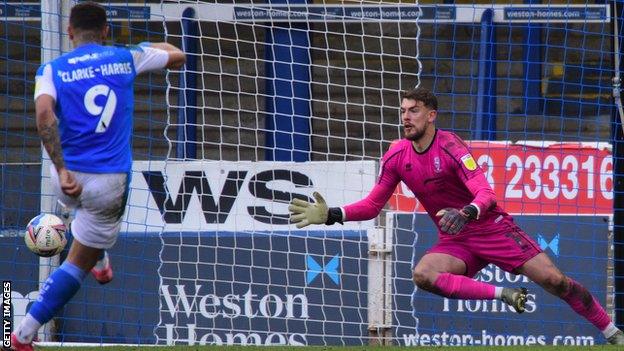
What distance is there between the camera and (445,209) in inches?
307

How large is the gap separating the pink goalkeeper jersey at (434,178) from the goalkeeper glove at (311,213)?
14 cm

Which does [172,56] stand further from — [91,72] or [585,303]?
[585,303]

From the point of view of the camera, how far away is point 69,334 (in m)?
9.30

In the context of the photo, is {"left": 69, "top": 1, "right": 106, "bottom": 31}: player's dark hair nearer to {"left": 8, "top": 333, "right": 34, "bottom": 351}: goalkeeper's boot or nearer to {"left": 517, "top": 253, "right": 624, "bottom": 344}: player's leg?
{"left": 8, "top": 333, "right": 34, "bottom": 351}: goalkeeper's boot

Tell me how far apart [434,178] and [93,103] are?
2.46 meters

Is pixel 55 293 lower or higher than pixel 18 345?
higher

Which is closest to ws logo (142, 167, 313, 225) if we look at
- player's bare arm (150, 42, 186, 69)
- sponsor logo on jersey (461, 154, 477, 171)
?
sponsor logo on jersey (461, 154, 477, 171)

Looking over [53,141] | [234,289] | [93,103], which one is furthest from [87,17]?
[234,289]

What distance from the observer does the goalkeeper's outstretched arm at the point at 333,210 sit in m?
7.91

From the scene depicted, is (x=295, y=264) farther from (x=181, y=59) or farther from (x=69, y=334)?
(x=181, y=59)

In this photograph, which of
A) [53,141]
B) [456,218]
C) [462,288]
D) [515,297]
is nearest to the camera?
[53,141]

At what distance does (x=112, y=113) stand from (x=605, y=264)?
4624 millimetres

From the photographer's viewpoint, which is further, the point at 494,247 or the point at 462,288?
the point at 494,247

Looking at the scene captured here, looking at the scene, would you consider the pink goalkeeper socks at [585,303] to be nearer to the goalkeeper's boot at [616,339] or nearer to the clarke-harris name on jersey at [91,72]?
the goalkeeper's boot at [616,339]
